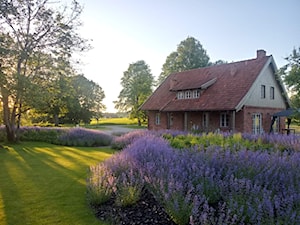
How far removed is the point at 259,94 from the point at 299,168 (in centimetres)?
1872

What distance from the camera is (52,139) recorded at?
19.2 meters

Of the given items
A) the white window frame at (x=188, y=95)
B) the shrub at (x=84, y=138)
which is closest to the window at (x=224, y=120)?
the white window frame at (x=188, y=95)

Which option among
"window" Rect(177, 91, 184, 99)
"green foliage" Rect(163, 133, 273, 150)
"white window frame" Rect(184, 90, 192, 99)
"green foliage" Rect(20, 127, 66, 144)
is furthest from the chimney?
"green foliage" Rect(20, 127, 66, 144)

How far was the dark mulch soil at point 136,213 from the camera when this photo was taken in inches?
165

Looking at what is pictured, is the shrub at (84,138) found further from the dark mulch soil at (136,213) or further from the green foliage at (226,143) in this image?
the dark mulch soil at (136,213)

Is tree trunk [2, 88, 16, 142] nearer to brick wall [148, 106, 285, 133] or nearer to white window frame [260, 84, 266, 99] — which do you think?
brick wall [148, 106, 285, 133]

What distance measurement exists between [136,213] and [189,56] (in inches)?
1634

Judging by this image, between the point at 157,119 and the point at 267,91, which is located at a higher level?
the point at 267,91

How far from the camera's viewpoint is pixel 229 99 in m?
20.5

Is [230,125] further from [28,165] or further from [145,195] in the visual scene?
[145,195]

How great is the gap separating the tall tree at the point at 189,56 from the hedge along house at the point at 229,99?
672 inches

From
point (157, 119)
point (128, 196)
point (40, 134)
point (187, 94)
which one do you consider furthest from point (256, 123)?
point (128, 196)

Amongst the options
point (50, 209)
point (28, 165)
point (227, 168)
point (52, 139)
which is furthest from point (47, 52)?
point (227, 168)

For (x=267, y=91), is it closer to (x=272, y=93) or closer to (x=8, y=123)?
(x=272, y=93)
